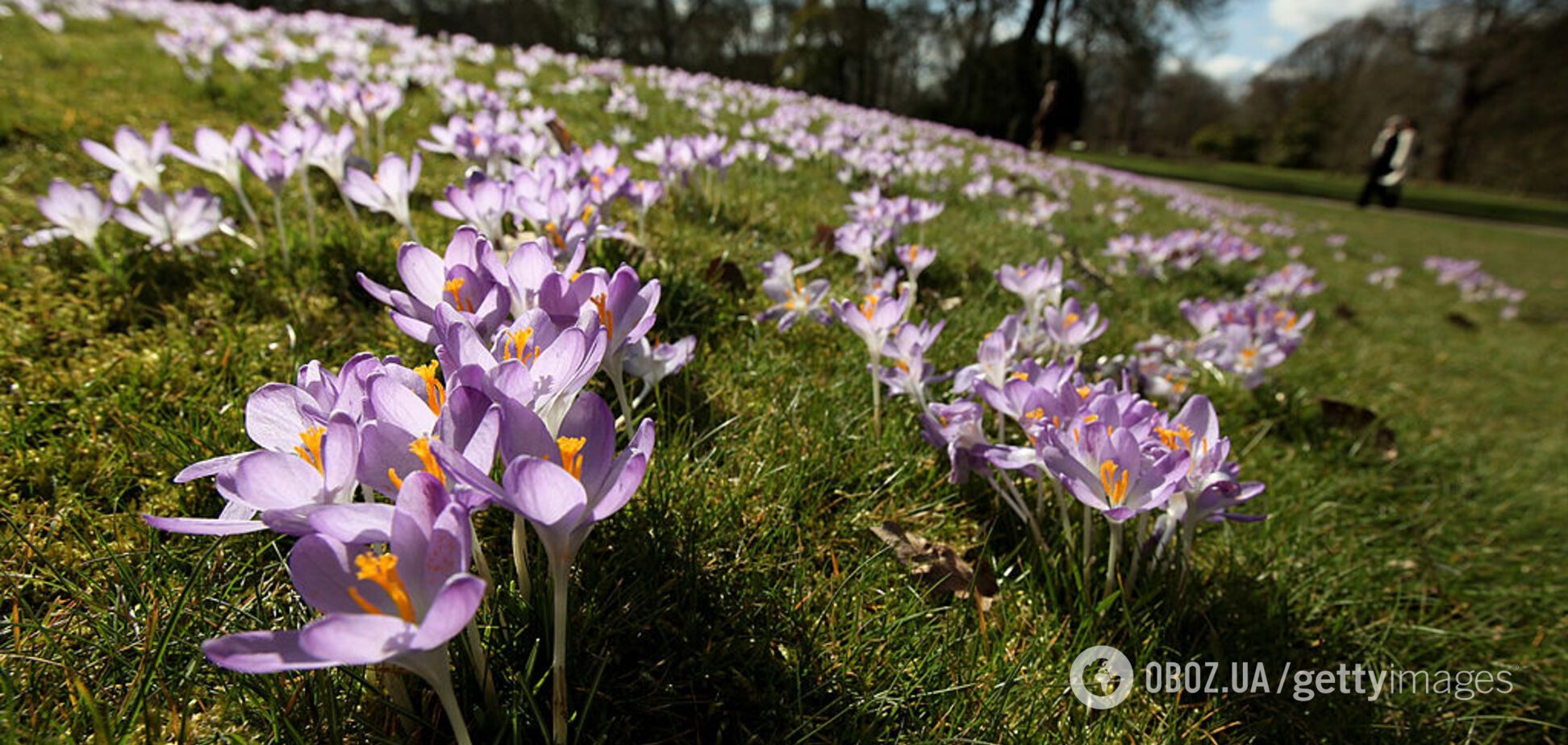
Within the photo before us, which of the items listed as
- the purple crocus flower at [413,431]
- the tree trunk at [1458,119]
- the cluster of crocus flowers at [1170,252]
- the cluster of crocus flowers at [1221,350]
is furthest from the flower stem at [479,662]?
the tree trunk at [1458,119]

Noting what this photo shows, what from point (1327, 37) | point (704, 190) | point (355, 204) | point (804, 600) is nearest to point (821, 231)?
point (704, 190)

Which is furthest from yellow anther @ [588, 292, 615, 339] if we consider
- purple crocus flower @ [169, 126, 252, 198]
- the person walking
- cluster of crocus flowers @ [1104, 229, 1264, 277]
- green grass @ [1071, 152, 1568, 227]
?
green grass @ [1071, 152, 1568, 227]

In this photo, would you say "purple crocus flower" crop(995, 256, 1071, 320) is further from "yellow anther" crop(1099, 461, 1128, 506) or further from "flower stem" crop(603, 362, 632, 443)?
"flower stem" crop(603, 362, 632, 443)

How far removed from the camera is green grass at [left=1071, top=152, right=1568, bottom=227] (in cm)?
2762

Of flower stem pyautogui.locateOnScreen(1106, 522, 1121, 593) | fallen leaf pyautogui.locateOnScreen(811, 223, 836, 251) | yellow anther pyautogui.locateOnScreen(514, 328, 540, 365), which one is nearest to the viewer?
yellow anther pyautogui.locateOnScreen(514, 328, 540, 365)

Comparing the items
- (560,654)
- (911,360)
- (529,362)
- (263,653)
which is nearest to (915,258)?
(911,360)

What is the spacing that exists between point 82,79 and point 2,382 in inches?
190

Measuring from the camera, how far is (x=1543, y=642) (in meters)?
2.18

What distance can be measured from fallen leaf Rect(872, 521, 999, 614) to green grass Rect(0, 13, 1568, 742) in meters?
0.04

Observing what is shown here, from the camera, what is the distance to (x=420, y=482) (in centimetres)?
74

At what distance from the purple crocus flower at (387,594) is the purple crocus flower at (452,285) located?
52 cm

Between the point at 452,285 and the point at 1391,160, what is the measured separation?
1016 inches

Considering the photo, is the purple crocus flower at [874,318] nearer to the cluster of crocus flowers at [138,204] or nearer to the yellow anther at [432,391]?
the yellow anther at [432,391]

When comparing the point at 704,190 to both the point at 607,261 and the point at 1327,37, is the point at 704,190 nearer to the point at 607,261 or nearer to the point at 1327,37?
the point at 607,261
